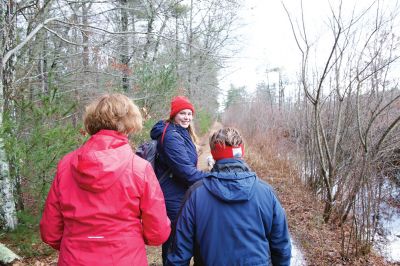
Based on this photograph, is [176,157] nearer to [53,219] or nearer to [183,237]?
[183,237]

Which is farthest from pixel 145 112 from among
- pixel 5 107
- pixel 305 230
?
pixel 305 230

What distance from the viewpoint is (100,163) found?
1.57 m

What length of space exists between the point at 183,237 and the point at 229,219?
281 mm

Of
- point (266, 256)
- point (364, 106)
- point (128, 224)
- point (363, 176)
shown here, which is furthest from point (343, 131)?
point (128, 224)

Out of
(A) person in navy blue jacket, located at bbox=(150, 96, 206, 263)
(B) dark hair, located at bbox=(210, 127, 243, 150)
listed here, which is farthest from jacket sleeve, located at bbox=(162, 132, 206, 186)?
(B) dark hair, located at bbox=(210, 127, 243, 150)

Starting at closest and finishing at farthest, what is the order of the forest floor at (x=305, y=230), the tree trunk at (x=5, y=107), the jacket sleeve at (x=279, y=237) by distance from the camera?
the jacket sleeve at (x=279, y=237), the tree trunk at (x=5, y=107), the forest floor at (x=305, y=230)

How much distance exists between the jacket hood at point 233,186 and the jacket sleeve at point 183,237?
6.8 inches

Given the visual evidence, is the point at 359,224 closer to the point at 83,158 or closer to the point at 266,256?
the point at 266,256

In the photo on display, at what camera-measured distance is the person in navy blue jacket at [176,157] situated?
8.22 ft

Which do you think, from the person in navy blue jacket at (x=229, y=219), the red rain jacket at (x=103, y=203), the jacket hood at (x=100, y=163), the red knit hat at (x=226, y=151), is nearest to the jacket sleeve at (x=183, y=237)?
the person in navy blue jacket at (x=229, y=219)

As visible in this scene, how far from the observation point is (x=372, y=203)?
4.75 meters

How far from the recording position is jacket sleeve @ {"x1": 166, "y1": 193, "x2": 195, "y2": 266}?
175 centimetres

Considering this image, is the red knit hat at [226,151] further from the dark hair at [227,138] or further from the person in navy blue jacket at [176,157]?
the person in navy blue jacket at [176,157]

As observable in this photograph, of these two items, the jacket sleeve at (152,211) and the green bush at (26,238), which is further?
the green bush at (26,238)
